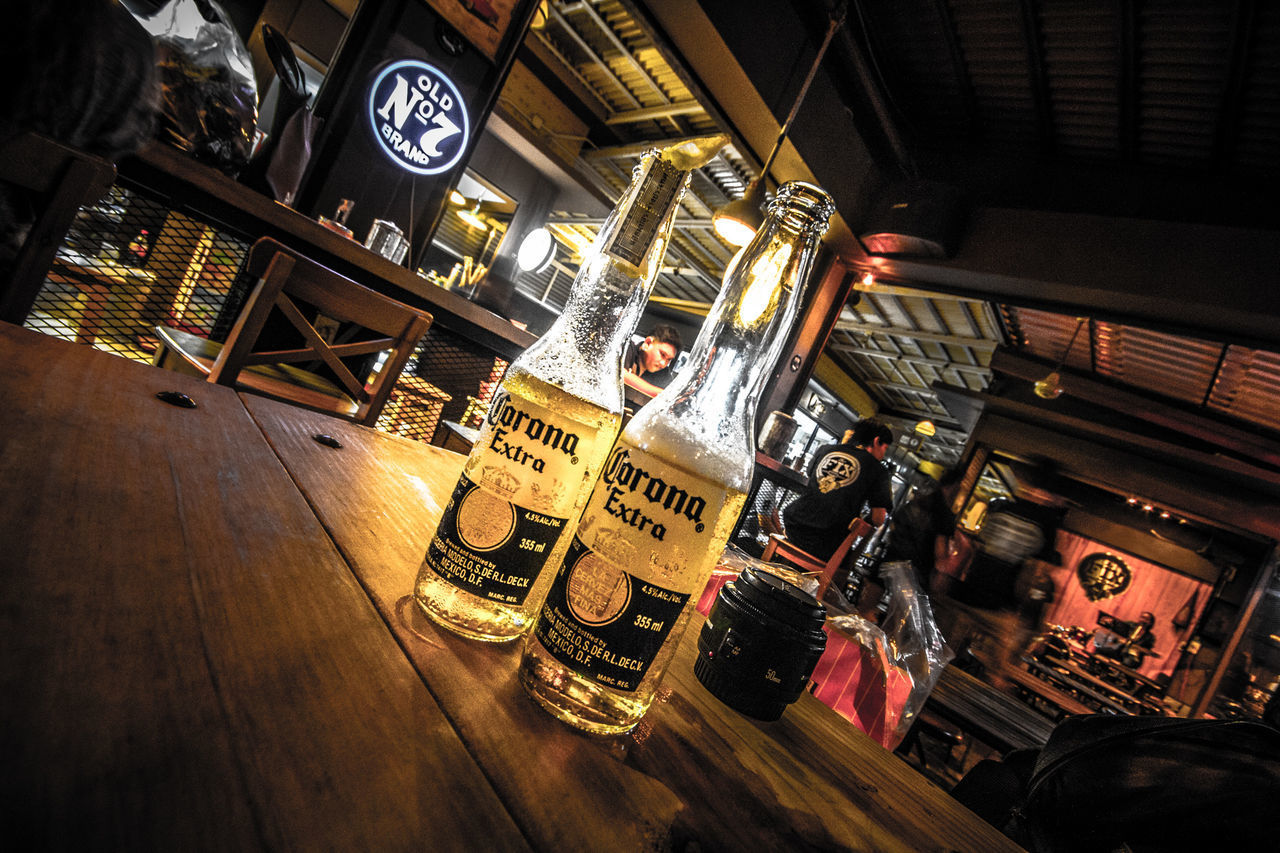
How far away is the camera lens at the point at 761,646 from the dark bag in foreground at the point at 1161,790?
0.67 meters

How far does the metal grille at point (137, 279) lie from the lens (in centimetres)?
181

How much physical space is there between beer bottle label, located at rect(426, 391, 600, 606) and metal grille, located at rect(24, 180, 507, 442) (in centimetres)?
186

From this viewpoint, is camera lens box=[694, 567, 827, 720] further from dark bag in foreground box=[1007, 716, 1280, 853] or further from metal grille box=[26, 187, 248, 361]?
metal grille box=[26, 187, 248, 361]

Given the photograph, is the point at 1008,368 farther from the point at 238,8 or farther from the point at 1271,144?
the point at 238,8

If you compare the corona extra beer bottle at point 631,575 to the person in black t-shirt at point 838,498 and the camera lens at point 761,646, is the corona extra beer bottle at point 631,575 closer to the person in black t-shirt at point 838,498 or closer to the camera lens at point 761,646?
the camera lens at point 761,646

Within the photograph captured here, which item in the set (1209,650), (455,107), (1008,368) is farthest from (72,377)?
(1209,650)

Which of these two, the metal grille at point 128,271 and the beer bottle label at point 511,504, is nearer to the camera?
the beer bottle label at point 511,504

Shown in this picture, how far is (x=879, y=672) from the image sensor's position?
4.28ft

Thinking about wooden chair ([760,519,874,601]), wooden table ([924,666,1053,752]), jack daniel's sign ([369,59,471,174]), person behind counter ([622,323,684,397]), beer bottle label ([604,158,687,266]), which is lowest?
A: wooden table ([924,666,1053,752])

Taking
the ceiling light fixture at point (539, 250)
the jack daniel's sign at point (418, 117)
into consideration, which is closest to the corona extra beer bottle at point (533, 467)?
the jack daniel's sign at point (418, 117)

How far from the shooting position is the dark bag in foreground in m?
0.79

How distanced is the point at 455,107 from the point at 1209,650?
Answer: 12.2 metres

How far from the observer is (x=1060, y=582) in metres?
10.1

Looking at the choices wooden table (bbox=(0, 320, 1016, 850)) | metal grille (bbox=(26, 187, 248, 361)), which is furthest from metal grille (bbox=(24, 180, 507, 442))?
wooden table (bbox=(0, 320, 1016, 850))
